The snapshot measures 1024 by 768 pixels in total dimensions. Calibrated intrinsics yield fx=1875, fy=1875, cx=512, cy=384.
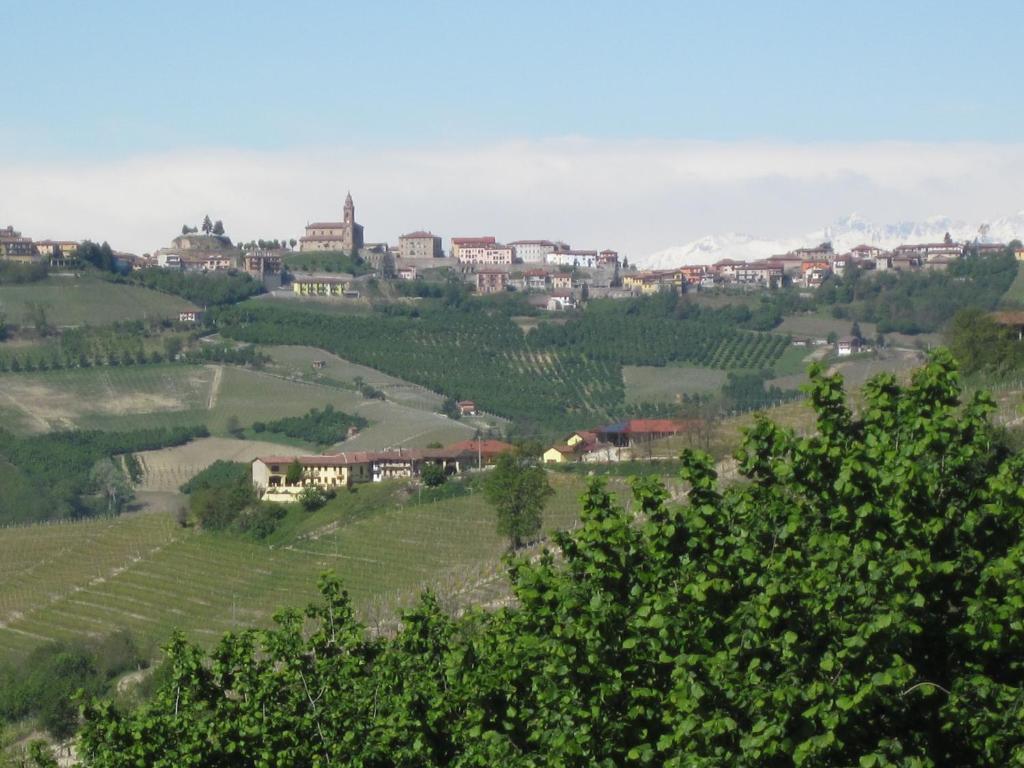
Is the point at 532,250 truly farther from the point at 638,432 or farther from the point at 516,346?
the point at 638,432

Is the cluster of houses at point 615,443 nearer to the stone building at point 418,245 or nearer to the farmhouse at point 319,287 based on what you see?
the farmhouse at point 319,287

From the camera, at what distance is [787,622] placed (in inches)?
433

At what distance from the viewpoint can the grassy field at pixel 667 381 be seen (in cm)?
10419

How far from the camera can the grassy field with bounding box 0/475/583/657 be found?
148 feet

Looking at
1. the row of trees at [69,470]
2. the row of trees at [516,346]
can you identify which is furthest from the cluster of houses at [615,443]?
the row of trees at [516,346]

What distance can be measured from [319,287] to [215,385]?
131 ft

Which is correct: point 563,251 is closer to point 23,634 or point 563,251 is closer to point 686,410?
point 686,410

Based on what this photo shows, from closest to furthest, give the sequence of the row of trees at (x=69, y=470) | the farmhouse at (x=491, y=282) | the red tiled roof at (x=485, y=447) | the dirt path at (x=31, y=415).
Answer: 1. the red tiled roof at (x=485, y=447)
2. the row of trees at (x=69, y=470)
3. the dirt path at (x=31, y=415)
4. the farmhouse at (x=491, y=282)

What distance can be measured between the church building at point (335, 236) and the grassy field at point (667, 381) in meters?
59.6

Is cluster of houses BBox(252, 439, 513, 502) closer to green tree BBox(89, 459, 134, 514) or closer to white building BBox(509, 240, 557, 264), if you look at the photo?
green tree BBox(89, 459, 134, 514)

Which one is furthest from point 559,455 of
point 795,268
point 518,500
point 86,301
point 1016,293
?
point 795,268

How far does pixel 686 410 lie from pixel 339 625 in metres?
58.1

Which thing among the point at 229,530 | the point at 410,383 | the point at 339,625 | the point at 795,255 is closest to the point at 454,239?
the point at 795,255

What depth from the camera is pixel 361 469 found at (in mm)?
67875
